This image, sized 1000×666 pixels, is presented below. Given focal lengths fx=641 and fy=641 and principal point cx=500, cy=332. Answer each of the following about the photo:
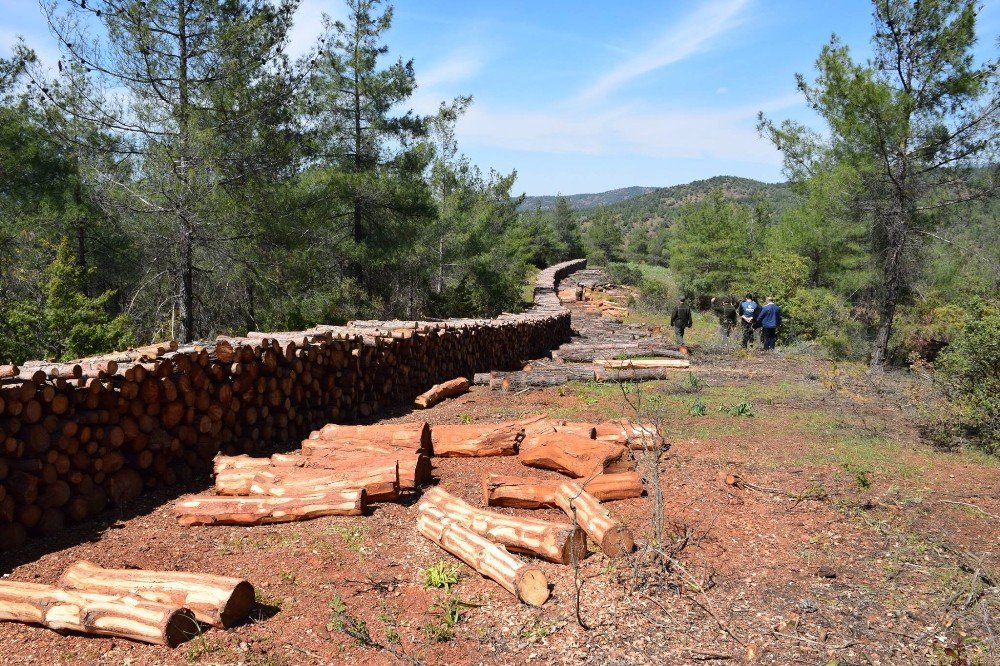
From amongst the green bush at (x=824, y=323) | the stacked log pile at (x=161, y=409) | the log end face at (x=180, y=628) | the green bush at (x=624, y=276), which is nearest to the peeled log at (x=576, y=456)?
the stacked log pile at (x=161, y=409)

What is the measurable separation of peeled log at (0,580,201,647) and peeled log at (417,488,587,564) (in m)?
2.00

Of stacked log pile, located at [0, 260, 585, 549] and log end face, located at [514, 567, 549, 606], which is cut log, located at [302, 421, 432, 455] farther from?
log end face, located at [514, 567, 549, 606]

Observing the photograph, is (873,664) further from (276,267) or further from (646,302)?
(646,302)

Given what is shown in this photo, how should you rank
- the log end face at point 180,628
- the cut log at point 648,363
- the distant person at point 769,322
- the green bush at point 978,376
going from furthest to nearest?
1. the distant person at point 769,322
2. the cut log at point 648,363
3. the green bush at point 978,376
4. the log end face at point 180,628

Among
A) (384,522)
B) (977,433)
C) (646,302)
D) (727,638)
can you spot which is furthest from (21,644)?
(646,302)

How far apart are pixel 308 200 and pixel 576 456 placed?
419 inches

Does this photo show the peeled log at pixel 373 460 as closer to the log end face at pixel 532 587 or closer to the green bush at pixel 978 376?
the log end face at pixel 532 587

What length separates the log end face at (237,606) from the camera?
12.3 ft

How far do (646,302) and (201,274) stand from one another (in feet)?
75.6

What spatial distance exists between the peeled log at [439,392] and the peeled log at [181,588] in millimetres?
6361

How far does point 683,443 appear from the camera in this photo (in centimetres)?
759

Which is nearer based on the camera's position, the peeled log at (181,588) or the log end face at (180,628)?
the log end face at (180,628)

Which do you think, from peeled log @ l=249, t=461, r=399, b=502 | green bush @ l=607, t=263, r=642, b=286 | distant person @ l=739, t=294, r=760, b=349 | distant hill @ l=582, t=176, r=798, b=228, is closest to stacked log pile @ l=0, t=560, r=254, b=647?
peeled log @ l=249, t=461, r=399, b=502

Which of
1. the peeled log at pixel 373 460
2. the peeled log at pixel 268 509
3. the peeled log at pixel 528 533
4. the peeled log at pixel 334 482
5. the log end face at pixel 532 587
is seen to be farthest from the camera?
the peeled log at pixel 373 460
